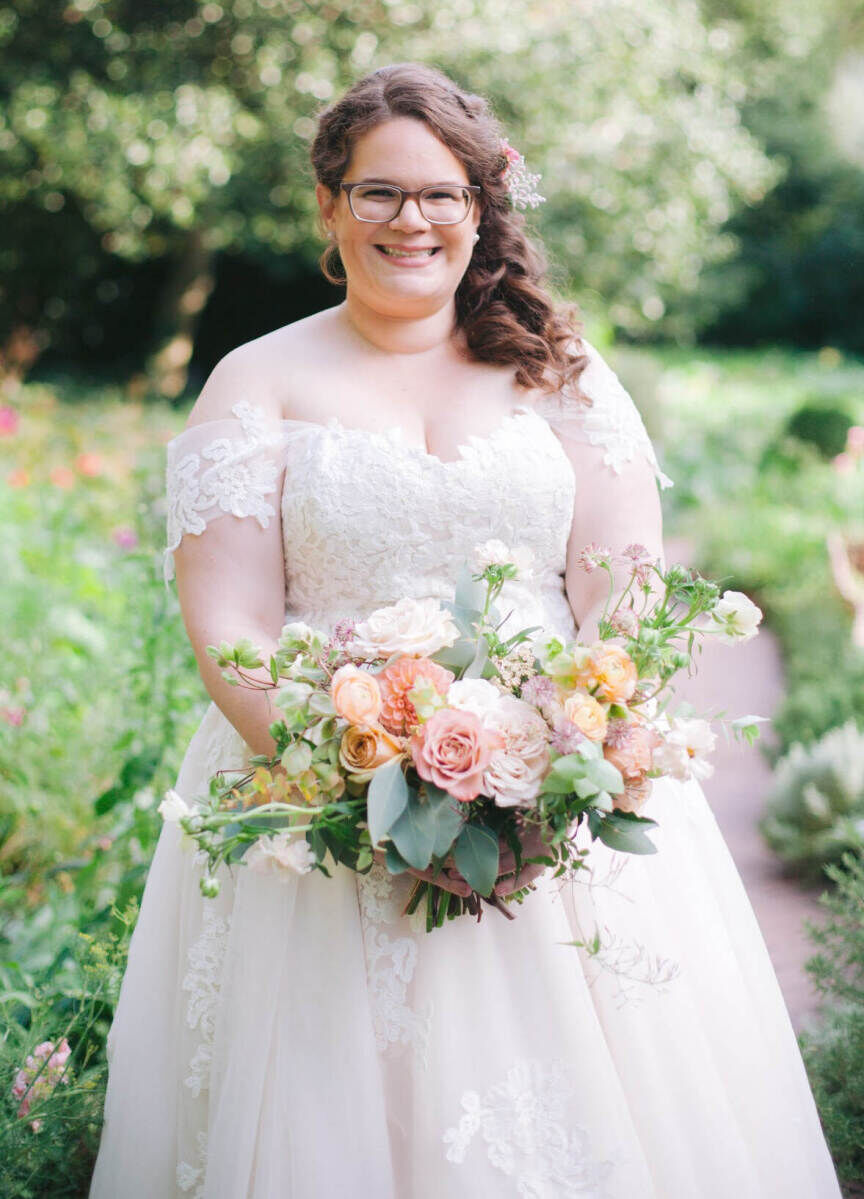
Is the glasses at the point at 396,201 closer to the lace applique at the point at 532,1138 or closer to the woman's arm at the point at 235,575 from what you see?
the woman's arm at the point at 235,575

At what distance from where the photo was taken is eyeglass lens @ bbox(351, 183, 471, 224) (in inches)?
84.4

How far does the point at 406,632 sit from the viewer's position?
1672 mm

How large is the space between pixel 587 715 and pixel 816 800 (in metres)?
2.99

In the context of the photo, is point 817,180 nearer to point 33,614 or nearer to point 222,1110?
point 33,614

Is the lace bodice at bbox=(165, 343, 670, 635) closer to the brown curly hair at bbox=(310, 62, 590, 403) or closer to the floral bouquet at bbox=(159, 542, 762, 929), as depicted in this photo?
the brown curly hair at bbox=(310, 62, 590, 403)

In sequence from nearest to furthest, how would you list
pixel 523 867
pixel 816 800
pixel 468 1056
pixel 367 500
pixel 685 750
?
pixel 685 750, pixel 523 867, pixel 468 1056, pixel 367 500, pixel 816 800

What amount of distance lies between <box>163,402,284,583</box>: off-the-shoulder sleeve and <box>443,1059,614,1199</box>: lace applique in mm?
1083

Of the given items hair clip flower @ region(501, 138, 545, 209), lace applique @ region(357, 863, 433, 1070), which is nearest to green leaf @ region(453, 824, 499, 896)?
lace applique @ region(357, 863, 433, 1070)

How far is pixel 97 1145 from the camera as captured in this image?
255 cm

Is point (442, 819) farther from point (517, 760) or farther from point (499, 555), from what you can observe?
point (499, 555)

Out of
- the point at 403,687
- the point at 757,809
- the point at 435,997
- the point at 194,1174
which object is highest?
the point at 757,809

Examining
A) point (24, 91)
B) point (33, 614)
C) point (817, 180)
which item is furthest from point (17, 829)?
point (817, 180)

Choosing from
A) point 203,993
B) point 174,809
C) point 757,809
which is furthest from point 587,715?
point 757,809

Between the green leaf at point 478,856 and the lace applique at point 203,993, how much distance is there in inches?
27.7
